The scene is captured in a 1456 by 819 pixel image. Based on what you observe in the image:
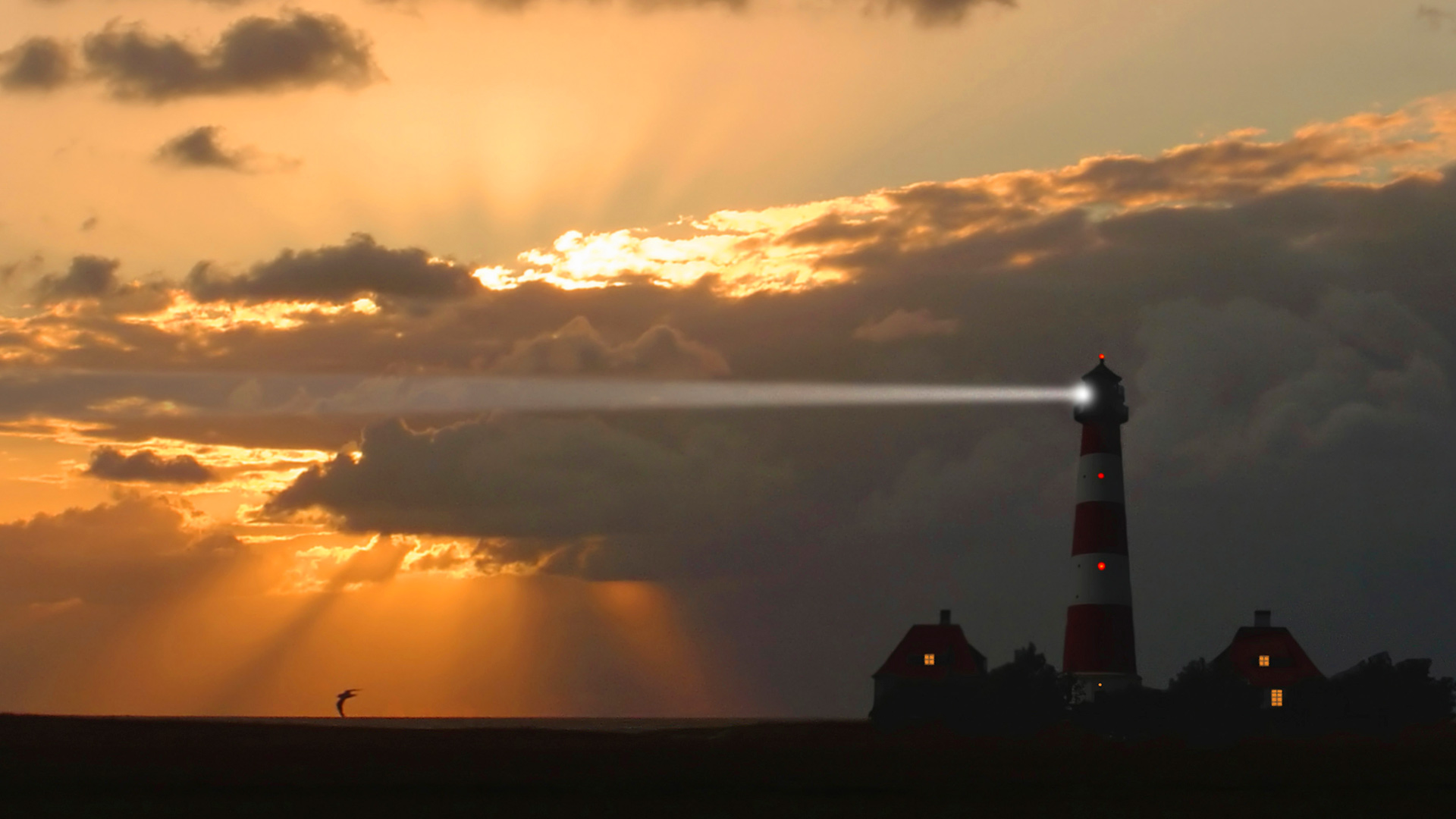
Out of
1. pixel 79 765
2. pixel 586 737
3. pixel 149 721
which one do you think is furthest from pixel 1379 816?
pixel 149 721

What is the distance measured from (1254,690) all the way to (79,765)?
56.6 metres

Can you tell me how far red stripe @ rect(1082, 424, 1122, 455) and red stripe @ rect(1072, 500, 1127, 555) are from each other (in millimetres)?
2786

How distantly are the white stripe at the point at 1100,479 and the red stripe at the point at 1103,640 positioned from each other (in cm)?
541

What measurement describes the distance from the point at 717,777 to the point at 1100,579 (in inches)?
1378

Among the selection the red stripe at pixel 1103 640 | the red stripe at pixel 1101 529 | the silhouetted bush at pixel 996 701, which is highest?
the red stripe at pixel 1101 529

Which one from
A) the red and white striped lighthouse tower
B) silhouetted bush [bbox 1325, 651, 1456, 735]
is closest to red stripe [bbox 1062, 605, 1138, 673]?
the red and white striped lighthouse tower

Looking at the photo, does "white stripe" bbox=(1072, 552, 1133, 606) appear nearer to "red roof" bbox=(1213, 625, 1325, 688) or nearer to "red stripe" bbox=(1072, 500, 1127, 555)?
"red stripe" bbox=(1072, 500, 1127, 555)

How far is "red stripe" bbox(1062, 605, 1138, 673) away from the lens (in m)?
83.1

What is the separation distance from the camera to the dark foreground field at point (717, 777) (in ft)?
142

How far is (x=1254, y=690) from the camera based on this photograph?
86375 millimetres

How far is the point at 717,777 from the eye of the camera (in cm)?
5394

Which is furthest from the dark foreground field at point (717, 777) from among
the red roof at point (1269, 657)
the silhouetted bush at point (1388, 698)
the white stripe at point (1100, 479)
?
the white stripe at point (1100, 479)

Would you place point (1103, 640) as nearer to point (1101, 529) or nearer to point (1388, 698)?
point (1101, 529)

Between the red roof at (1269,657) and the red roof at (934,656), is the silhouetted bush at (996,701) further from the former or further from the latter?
the red roof at (1269,657)
